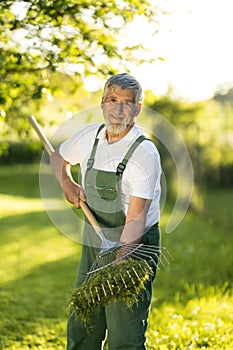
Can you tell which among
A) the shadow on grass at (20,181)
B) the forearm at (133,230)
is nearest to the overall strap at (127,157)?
the forearm at (133,230)

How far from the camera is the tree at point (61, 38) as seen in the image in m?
4.25

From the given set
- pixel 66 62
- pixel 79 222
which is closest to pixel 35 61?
pixel 66 62

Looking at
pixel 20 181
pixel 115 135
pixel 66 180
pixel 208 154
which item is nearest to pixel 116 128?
pixel 115 135

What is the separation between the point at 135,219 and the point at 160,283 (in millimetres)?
4031

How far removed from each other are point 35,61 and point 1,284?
2.89 meters

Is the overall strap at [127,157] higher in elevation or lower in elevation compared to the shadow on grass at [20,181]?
higher

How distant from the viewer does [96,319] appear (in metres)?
3.25

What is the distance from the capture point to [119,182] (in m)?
2.94

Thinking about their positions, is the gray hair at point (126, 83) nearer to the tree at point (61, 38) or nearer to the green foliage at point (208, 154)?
the tree at point (61, 38)

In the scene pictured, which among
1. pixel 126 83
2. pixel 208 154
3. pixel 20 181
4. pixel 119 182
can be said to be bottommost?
pixel 20 181

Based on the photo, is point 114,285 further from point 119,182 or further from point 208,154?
point 208,154

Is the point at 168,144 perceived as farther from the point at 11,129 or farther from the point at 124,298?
the point at 11,129

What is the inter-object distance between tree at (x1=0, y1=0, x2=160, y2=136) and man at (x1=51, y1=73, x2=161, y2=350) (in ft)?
4.38

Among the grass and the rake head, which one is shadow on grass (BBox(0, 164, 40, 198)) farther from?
the rake head
